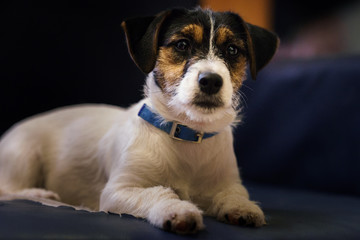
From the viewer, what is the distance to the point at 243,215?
1459 millimetres

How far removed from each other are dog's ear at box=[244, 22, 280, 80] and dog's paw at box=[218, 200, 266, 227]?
0.60 meters

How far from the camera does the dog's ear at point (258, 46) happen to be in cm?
177

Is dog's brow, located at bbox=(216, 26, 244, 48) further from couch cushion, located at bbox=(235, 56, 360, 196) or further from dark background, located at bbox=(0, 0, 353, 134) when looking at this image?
dark background, located at bbox=(0, 0, 353, 134)

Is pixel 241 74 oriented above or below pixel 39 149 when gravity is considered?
above

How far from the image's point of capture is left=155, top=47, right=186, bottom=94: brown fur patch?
164cm

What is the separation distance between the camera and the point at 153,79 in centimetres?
177

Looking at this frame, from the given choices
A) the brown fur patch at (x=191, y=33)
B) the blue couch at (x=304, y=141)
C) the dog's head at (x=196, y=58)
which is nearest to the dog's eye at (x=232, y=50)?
the dog's head at (x=196, y=58)

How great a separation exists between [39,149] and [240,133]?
4.59 ft

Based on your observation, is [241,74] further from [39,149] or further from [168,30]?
[39,149]

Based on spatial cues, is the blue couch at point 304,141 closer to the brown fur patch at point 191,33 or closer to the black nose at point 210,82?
the black nose at point 210,82

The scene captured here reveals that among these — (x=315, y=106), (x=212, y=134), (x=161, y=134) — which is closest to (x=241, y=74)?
(x=212, y=134)

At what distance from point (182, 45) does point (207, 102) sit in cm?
28

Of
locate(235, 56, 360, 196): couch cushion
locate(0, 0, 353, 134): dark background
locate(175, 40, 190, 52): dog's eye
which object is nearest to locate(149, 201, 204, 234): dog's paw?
locate(175, 40, 190, 52): dog's eye

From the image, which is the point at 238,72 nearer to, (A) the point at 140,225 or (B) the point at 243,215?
(B) the point at 243,215
